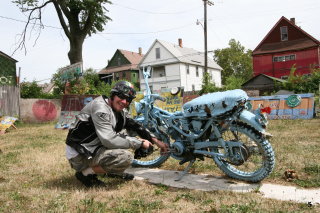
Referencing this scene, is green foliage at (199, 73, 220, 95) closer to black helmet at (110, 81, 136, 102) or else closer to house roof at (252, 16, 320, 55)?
house roof at (252, 16, 320, 55)

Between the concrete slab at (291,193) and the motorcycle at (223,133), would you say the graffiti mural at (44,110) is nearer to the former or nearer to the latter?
the motorcycle at (223,133)

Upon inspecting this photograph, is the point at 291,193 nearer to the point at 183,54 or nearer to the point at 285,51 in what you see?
the point at 285,51

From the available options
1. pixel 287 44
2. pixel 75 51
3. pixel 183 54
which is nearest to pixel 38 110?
pixel 75 51

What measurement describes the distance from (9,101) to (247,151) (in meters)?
14.1

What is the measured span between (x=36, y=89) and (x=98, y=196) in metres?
16.9

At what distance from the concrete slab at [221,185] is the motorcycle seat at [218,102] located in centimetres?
100

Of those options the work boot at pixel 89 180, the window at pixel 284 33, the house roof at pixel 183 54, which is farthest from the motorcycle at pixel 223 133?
the house roof at pixel 183 54

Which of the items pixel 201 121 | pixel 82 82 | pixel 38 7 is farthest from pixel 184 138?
pixel 38 7

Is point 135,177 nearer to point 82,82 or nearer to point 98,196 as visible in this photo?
point 98,196

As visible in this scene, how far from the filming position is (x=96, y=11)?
2117 cm

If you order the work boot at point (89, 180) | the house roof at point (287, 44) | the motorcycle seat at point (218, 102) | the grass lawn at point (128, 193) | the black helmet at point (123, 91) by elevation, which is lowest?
the grass lawn at point (128, 193)

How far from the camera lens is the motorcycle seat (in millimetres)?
3783

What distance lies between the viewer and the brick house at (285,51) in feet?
105

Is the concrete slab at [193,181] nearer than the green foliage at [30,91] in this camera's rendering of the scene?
Yes
